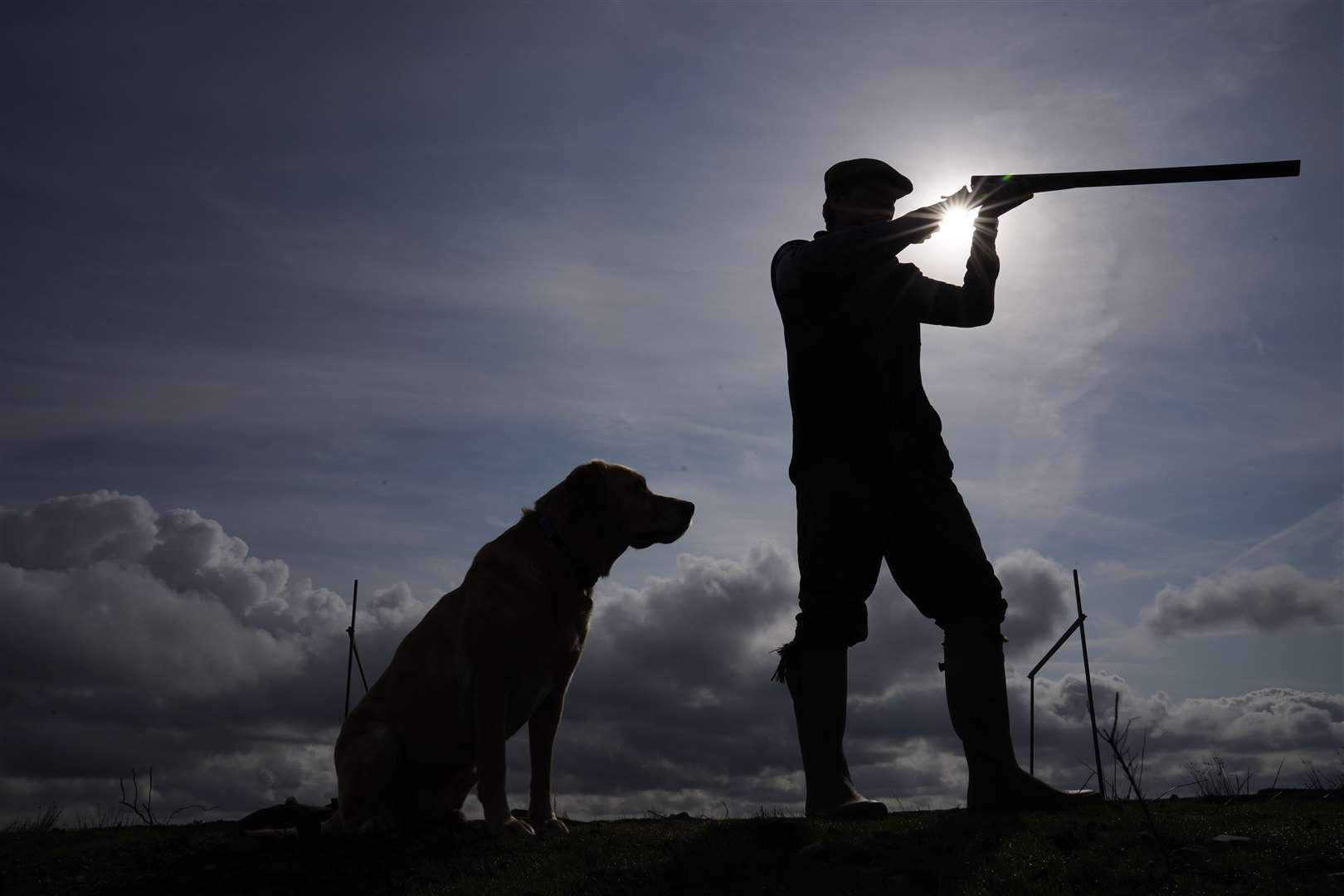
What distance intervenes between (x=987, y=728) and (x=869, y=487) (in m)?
1.36

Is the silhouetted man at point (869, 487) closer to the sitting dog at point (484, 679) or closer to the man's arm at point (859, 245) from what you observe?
the man's arm at point (859, 245)

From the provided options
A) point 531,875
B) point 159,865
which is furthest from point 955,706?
point 159,865

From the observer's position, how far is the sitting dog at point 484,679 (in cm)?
598

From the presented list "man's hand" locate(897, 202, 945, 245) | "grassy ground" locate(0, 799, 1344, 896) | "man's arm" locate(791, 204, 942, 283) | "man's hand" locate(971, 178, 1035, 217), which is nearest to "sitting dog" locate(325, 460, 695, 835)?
"grassy ground" locate(0, 799, 1344, 896)

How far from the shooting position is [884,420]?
5625 mm

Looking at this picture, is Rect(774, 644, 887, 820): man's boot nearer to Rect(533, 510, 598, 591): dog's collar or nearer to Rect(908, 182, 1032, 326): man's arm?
Rect(533, 510, 598, 591): dog's collar

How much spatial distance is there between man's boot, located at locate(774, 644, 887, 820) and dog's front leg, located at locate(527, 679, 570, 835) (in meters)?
1.64

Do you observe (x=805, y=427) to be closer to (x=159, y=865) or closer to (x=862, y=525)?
(x=862, y=525)

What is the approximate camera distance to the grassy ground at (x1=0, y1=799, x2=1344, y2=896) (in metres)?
3.57

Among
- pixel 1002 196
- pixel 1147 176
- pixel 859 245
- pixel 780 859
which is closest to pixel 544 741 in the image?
pixel 780 859

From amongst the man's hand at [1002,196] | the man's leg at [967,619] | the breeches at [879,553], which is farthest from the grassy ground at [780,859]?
the man's hand at [1002,196]

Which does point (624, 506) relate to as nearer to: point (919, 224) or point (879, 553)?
point (879, 553)

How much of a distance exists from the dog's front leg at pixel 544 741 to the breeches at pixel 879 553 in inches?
69.2

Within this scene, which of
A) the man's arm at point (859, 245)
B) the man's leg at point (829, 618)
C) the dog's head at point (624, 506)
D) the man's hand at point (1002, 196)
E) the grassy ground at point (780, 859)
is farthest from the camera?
the dog's head at point (624, 506)
